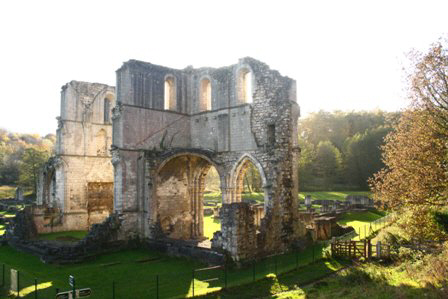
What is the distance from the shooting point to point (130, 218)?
18422mm

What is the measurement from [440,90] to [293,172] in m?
6.59

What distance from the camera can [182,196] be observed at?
822 inches

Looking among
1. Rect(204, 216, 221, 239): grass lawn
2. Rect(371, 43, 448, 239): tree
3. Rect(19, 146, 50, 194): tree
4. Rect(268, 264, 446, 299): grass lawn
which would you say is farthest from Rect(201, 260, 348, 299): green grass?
Rect(19, 146, 50, 194): tree

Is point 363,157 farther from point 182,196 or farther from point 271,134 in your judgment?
point 271,134

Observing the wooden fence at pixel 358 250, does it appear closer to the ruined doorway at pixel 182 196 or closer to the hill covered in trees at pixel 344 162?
the ruined doorway at pixel 182 196

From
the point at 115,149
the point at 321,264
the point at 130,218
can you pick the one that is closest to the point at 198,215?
the point at 130,218

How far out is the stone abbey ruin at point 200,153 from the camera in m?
16.9

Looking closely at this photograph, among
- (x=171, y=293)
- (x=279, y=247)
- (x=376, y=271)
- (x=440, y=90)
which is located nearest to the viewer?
(x=171, y=293)

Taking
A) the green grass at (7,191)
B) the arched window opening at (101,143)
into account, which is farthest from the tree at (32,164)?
the arched window opening at (101,143)

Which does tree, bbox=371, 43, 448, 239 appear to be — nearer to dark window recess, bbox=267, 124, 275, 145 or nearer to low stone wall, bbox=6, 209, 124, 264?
dark window recess, bbox=267, 124, 275, 145

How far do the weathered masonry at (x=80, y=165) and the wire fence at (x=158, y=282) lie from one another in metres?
10.2

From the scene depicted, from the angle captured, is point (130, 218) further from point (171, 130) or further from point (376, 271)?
point (376, 271)

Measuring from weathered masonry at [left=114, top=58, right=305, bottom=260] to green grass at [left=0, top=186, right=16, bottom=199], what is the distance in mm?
35061

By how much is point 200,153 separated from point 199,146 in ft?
5.22
